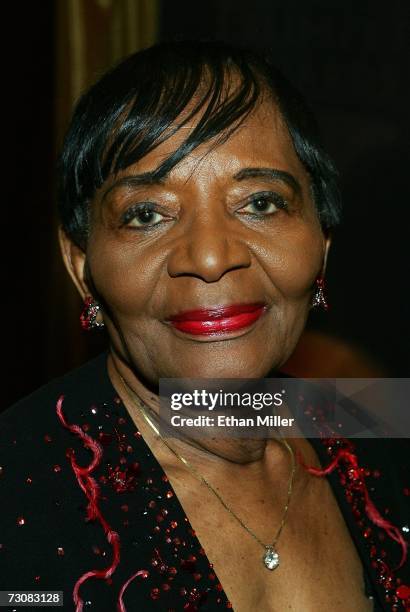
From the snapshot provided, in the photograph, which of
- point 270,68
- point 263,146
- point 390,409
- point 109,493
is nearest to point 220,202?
point 263,146

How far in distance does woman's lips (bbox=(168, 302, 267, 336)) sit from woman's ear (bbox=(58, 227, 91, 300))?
9.4 inches

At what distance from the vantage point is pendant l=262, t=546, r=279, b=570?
1.35 meters

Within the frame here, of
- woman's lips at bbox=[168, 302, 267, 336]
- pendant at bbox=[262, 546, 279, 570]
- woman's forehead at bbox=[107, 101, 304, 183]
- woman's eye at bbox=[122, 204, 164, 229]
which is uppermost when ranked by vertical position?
woman's forehead at bbox=[107, 101, 304, 183]

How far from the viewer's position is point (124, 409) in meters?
1.36

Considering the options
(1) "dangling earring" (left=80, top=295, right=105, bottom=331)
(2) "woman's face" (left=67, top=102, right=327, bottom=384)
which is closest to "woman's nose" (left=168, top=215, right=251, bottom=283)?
(2) "woman's face" (left=67, top=102, right=327, bottom=384)

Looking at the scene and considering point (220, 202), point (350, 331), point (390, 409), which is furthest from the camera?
point (350, 331)

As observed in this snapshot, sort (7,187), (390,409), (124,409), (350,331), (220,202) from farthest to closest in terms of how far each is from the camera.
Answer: (350,331) < (7,187) < (390,409) < (124,409) < (220,202)

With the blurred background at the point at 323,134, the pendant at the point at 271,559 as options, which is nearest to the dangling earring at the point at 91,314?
the pendant at the point at 271,559

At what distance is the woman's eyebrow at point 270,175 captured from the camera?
4.07ft

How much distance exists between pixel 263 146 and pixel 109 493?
560 mm

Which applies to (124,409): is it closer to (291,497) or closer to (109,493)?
(109,493)

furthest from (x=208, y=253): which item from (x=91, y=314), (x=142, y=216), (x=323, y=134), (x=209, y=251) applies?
(x=323, y=134)

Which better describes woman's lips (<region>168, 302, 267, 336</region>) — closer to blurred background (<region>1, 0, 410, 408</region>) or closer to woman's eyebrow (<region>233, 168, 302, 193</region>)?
woman's eyebrow (<region>233, 168, 302, 193</region>)

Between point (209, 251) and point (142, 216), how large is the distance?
145mm
